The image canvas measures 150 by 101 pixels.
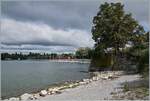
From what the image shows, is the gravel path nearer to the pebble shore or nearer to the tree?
the pebble shore

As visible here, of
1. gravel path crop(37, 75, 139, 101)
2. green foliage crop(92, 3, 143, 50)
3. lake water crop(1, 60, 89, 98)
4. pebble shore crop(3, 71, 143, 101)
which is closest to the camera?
gravel path crop(37, 75, 139, 101)

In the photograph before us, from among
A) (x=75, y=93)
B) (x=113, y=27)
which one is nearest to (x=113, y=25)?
(x=113, y=27)

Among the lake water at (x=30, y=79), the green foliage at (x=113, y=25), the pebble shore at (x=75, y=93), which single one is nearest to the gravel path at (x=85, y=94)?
the pebble shore at (x=75, y=93)

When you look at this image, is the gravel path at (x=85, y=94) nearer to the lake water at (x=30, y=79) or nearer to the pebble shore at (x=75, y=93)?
the pebble shore at (x=75, y=93)

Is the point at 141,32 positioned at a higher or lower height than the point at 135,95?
higher

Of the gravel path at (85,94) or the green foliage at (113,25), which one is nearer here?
the gravel path at (85,94)

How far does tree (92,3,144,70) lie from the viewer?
4053 centimetres

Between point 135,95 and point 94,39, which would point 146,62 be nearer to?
point 135,95

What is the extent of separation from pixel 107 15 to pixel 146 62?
73.4 feet

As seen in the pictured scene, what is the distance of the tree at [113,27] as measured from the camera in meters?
40.5

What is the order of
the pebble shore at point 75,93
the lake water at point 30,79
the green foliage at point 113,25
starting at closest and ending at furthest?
1. the pebble shore at point 75,93
2. the lake water at point 30,79
3. the green foliage at point 113,25

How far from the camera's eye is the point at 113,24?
40562 millimetres

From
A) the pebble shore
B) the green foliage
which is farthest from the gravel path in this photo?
the green foliage

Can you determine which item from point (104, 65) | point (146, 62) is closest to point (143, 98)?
point (146, 62)
